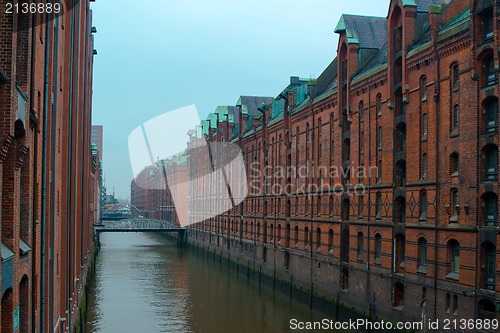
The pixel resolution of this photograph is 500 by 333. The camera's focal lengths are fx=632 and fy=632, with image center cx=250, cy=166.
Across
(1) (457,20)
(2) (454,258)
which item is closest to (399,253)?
(2) (454,258)

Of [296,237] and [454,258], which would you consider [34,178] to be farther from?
[296,237]

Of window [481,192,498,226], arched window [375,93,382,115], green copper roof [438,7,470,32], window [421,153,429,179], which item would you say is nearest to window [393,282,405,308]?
window [421,153,429,179]

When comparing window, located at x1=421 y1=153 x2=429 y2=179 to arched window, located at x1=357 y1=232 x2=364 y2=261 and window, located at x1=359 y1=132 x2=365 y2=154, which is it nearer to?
window, located at x1=359 y1=132 x2=365 y2=154

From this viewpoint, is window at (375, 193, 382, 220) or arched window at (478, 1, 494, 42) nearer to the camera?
arched window at (478, 1, 494, 42)

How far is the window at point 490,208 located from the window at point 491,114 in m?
2.23

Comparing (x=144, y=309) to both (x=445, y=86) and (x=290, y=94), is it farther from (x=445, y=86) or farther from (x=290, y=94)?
(x=445, y=86)

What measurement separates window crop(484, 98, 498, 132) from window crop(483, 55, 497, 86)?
2.10 ft

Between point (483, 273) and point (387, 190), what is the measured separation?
315 inches

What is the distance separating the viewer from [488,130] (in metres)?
21.3

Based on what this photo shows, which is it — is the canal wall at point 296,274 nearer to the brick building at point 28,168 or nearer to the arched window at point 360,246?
the arched window at point 360,246

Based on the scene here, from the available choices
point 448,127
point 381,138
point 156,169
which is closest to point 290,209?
point 381,138

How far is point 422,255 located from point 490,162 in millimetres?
5691

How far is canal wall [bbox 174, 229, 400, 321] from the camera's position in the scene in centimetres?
3225

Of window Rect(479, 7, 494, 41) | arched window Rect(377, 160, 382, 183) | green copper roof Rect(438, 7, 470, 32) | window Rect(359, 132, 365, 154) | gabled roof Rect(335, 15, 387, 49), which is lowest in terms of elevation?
arched window Rect(377, 160, 382, 183)
